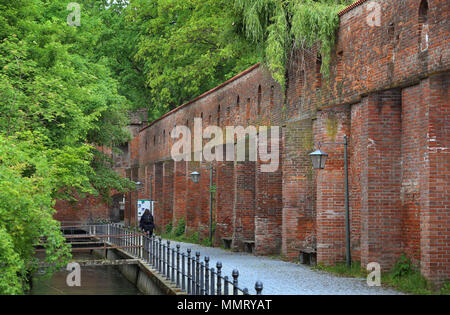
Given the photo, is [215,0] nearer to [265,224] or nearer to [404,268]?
[265,224]

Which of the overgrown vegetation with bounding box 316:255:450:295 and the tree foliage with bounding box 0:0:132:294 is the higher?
the tree foliage with bounding box 0:0:132:294

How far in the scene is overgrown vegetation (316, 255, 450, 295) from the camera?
13.6 m

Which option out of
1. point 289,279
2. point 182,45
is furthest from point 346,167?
point 182,45

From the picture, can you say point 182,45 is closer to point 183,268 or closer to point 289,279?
point 289,279

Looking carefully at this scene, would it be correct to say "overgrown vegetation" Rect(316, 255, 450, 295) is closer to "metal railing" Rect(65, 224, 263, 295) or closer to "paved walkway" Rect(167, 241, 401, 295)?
"paved walkway" Rect(167, 241, 401, 295)

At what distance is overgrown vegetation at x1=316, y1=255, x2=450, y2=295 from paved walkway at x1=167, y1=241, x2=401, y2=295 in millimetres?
323

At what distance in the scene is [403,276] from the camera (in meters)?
15.2

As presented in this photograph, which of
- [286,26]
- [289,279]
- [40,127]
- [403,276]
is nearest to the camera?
[403,276]

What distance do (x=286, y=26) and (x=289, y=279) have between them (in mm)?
7751

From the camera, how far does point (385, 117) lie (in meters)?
16.2

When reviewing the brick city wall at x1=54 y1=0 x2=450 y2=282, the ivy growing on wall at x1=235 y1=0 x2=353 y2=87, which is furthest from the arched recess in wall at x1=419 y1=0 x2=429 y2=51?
the ivy growing on wall at x1=235 y1=0 x2=353 y2=87

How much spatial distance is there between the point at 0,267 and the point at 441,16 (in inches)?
360

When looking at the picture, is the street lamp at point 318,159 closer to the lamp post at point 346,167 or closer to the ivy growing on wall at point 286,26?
the lamp post at point 346,167

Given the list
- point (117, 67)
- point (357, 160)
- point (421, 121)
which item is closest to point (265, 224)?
point (357, 160)
